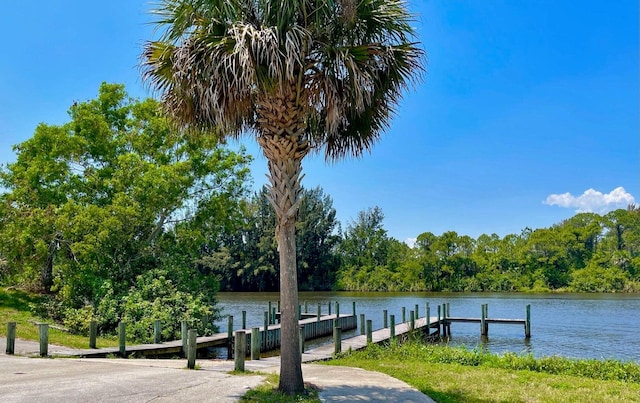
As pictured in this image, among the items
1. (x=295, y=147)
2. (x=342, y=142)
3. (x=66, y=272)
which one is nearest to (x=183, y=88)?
(x=295, y=147)

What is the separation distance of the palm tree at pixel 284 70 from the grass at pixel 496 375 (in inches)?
127

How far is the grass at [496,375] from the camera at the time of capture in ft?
29.5

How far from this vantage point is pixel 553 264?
69.1 metres

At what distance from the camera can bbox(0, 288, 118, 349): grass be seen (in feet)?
54.3

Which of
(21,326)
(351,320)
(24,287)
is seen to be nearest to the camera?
(21,326)

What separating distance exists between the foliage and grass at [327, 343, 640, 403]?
985 cm

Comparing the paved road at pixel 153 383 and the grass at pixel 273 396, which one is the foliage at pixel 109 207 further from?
the grass at pixel 273 396

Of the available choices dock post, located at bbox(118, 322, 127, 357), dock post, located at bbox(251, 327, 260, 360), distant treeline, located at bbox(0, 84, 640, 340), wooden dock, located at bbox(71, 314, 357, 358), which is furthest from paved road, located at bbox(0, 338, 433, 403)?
distant treeline, located at bbox(0, 84, 640, 340)

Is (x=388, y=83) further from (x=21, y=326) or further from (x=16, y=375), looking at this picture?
(x=21, y=326)

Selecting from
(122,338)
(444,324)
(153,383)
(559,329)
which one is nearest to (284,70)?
(153,383)

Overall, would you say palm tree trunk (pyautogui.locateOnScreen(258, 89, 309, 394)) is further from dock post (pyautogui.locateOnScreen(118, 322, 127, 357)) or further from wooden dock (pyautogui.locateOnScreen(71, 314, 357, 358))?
wooden dock (pyautogui.locateOnScreen(71, 314, 357, 358))

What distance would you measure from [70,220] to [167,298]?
4955 mm

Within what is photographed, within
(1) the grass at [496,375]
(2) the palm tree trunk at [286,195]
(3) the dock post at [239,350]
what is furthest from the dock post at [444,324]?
(2) the palm tree trunk at [286,195]

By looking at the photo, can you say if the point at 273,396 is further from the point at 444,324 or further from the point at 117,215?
the point at 444,324
